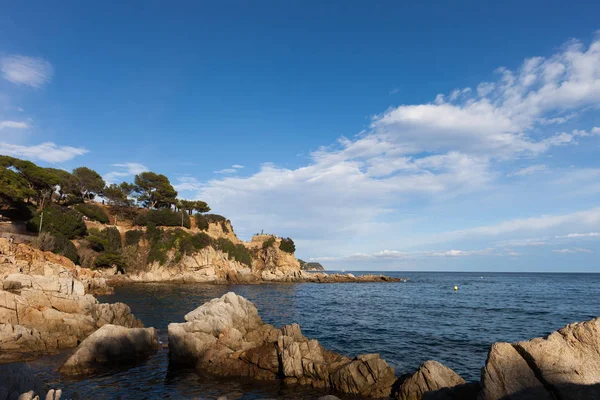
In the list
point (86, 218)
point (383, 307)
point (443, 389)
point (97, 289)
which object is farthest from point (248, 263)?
point (443, 389)

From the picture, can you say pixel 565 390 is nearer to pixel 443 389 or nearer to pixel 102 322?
pixel 443 389

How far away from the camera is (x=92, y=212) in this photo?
263 feet

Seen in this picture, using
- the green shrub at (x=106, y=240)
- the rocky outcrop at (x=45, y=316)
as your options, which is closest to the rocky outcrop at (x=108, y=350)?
the rocky outcrop at (x=45, y=316)

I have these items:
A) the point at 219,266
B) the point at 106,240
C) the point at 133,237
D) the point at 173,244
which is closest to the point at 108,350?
the point at 106,240

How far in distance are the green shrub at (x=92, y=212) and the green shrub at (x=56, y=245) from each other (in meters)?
19.9

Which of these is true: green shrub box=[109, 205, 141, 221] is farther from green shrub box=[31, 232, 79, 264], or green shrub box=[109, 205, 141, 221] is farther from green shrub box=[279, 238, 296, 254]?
green shrub box=[279, 238, 296, 254]

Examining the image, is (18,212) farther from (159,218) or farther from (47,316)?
(47,316)

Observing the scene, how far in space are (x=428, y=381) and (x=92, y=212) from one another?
8717 centimetres

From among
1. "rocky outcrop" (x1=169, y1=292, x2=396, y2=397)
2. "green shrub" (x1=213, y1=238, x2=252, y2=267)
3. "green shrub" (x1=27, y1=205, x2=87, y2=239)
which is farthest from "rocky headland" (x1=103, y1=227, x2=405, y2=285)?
"rocky outcrop" (x1=169, y1=292, x2=396, y2=397)

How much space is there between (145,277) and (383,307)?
173ft

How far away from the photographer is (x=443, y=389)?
11.9 meters

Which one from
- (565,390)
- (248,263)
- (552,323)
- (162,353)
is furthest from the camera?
(248,263)

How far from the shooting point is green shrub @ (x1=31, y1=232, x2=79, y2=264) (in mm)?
54438

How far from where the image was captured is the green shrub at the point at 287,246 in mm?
107438
